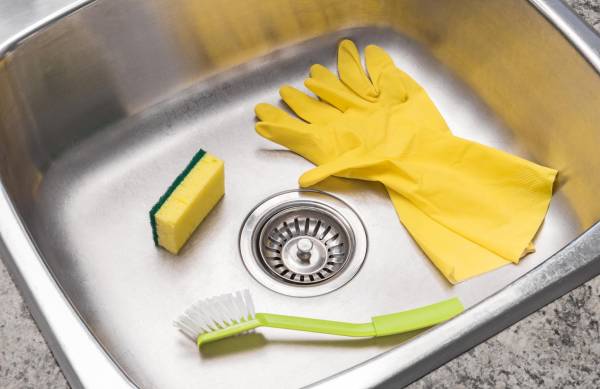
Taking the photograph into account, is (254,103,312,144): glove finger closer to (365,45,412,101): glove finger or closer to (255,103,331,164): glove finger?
(255,103,331,164): glove finger

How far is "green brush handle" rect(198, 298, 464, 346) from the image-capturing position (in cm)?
83

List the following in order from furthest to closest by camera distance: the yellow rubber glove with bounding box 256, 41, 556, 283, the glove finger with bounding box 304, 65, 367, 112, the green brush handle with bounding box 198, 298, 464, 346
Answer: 1. the glove finger with bounding box 304, 65, 367, 112
2. the yellow rubber glove with bounding box 256, 41, 556, 283
3. the green brush handle with bounding box 198, 298, 464, 346

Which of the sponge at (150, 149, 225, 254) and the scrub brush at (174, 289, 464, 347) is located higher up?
the sponge at (150, 149, 225, 254)

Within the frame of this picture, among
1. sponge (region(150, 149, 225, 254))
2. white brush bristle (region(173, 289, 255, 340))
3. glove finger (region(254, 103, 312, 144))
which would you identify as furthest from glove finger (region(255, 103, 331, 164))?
white brush bristle (region(173, 289, 255, 340))

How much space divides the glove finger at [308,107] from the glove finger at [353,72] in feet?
0.16

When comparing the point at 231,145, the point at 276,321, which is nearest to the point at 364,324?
the point at 276,321

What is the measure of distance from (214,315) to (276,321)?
77 mm

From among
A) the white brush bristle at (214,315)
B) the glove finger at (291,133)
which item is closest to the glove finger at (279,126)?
the glove finger at (291,133)

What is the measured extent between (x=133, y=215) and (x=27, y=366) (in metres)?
0.36

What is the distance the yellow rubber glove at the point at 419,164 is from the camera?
936 millimetres

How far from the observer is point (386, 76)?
1070 millimetres

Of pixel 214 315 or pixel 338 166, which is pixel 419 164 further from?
pixel 214 315

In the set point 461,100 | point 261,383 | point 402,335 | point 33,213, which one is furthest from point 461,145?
point 33,213

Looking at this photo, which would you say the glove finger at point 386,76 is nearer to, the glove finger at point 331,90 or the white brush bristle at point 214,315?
the glove finger at point 331,90
